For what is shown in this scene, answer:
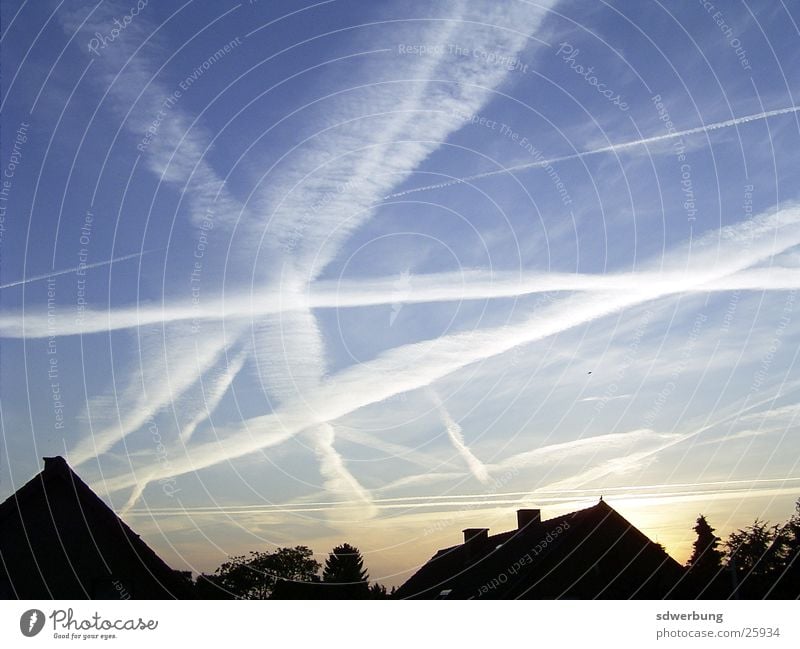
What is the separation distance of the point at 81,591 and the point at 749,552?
5538 centimetres

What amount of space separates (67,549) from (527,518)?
23444 mm

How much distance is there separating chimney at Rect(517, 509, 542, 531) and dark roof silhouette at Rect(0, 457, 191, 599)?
61.6ft

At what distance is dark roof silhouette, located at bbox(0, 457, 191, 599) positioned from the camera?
66.0 feet

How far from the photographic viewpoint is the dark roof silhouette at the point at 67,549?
66.0ft

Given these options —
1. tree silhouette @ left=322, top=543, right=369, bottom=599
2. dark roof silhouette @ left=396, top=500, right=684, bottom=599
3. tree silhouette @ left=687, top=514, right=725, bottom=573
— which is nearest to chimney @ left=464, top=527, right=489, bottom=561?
dark roof silhouette @ left=396, top=500, right=684, bottom=599

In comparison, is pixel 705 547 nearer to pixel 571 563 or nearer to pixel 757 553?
pixel 757 553

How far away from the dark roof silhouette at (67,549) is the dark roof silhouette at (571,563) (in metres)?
13.8

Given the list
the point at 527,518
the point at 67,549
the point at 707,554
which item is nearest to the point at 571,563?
the point at 527,518

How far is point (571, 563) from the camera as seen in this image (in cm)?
3052

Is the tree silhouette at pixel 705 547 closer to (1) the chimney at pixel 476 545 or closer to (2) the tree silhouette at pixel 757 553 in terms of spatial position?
(2) the tree silhouette at pixel 757 553

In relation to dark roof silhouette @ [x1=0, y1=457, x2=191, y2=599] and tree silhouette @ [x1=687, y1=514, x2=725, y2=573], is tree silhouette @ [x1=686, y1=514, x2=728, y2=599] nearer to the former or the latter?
tree silhouette @ [x1=687, y1=514, x2=725, y2=573]

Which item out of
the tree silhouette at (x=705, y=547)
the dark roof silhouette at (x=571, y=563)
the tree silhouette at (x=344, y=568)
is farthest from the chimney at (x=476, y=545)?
the tree silhouette at (x=705, y=547)

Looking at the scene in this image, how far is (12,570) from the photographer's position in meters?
20.2
